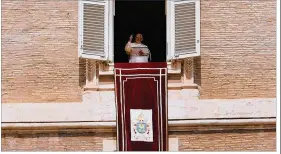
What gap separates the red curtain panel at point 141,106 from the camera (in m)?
14.3

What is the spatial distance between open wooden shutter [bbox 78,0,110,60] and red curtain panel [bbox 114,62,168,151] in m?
0.41

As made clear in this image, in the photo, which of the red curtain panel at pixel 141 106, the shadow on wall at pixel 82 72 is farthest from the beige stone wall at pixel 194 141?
the shadow on wall at pixel 82 72

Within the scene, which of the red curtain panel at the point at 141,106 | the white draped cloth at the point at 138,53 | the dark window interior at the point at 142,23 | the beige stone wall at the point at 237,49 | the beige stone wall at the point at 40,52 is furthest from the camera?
the dark window interior at the point at 142,23

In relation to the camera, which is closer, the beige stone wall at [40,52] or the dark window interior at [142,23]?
the beige stone wall at [40,52]

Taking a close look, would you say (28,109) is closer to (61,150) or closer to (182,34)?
(61,150)

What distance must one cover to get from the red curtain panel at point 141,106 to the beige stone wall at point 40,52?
2.16ft

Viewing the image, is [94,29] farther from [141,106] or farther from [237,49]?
[237,49]

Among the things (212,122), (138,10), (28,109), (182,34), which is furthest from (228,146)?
(138,10)

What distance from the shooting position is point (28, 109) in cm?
1455

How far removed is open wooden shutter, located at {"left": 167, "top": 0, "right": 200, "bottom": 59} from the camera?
1459cm

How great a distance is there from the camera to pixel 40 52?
48.5 ft

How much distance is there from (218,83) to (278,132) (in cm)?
113

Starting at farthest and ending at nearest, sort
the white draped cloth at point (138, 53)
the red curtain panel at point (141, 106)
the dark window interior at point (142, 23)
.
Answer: the dark window interior at point (142, 23) < the white draped cloth at point (138, 53) < the red curtain panel at point (141, 106)

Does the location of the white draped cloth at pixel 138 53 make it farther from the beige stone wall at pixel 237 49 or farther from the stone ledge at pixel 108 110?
the beige stone wall at pixel 237 49
